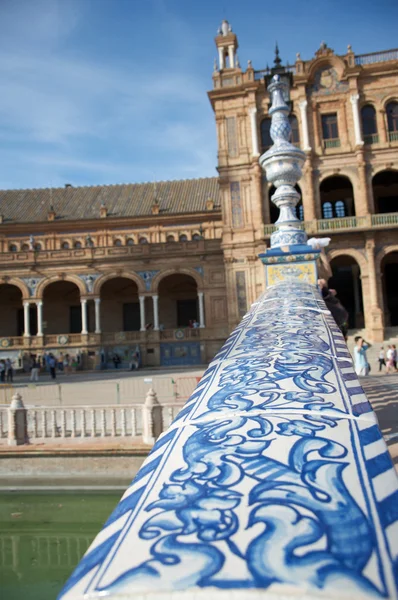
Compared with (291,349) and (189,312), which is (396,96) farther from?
(291,349)

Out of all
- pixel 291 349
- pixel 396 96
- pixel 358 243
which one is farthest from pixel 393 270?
pixel 291 349

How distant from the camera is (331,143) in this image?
90.7 feet

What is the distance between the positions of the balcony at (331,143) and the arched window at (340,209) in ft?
14.0

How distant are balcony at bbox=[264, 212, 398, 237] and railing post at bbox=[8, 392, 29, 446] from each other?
1869 cm

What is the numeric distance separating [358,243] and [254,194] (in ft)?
21.1

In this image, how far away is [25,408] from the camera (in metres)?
10.4

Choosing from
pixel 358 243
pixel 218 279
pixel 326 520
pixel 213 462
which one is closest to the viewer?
pixel 326 520

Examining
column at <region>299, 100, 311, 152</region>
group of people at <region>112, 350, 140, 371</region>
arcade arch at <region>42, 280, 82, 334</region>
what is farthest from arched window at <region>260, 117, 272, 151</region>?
arcade arch at <region>42, 280, 82, 334</region>

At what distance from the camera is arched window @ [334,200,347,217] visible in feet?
101

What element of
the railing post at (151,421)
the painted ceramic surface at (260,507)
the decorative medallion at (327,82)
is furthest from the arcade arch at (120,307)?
the painted ceramic surface at (260,507)

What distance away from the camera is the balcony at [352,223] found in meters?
25.7

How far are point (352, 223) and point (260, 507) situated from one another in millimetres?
26680

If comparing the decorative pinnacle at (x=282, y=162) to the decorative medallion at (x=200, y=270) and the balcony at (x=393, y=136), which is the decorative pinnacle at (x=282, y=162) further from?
the balcony at (x=393, y=136)

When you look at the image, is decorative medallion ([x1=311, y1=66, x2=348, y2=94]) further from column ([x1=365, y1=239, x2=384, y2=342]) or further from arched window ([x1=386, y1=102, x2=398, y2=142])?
column ([x1=365, y1=239, x2=384, y2=342])
